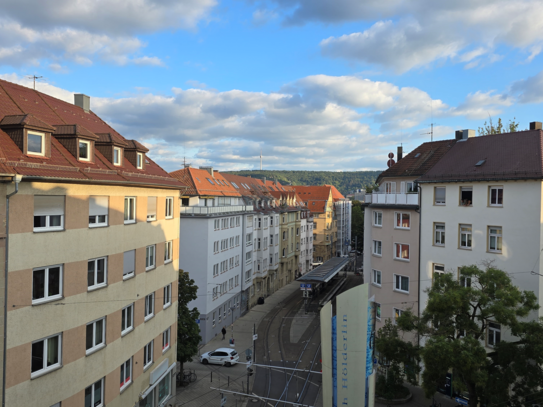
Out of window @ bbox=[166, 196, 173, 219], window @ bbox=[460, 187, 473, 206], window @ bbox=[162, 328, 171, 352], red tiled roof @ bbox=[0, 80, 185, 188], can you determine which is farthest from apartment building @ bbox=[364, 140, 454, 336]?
red tiled roof @ bbox=[0, 80, 185, 188]

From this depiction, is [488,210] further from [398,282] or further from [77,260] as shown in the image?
[77,260]

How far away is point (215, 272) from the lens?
43.1 metres

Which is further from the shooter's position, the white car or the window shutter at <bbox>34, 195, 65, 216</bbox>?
the white car

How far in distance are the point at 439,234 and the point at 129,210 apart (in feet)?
68.8

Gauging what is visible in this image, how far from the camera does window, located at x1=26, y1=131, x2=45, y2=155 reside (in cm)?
1506

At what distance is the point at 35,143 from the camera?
15320mm

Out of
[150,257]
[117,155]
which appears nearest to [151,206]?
[150,257]

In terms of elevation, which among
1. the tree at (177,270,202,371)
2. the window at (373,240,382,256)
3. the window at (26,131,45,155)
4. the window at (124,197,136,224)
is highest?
the window at (26,131,45,155)

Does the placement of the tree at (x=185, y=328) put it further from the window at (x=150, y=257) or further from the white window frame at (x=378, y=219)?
the white window frame at (x=378, y=219)

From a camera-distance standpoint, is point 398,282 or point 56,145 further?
point 398,282

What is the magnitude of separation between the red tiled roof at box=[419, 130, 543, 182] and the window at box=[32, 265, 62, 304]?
24.1m

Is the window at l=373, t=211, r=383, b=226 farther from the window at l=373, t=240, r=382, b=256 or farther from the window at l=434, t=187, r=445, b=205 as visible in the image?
the window at l=434, t=187, r=445, b=205

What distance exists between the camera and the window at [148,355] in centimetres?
2260

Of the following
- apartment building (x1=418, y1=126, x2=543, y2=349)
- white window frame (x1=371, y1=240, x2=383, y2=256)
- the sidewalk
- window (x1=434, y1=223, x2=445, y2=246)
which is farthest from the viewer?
white window frame (x1=371, y1=240, x2=383, y2=256)
